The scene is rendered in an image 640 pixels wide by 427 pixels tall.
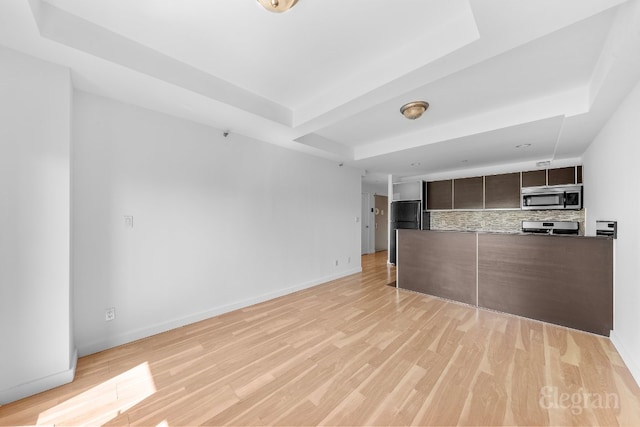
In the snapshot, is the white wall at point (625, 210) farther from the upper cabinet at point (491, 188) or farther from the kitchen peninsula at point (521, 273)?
the upper cabinet at point (491, 188)

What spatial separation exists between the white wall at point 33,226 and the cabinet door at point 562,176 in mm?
6976

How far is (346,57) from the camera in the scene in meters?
2.13

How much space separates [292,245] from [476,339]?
2785mm

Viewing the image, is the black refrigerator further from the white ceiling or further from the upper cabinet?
the white ceiling

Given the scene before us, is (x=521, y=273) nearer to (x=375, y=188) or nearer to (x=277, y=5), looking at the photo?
(x=277, y=5)

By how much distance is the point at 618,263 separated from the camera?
2.42 meters

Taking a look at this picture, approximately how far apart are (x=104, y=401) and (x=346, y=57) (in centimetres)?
324

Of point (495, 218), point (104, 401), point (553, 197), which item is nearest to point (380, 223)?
point (495, 218)

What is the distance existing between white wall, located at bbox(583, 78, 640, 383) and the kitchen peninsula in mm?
189

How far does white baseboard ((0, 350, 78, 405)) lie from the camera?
66.9 inches

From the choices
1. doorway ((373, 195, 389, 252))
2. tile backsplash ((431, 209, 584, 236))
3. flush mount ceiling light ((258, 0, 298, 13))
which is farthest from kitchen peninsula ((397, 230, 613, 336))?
doorway ((373, 195, 389, 252))

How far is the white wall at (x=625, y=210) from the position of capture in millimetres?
1975

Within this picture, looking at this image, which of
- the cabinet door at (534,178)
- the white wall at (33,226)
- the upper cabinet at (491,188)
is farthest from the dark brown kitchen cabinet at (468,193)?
the white wall at (33,226)

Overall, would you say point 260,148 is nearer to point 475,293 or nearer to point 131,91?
point 131,91
